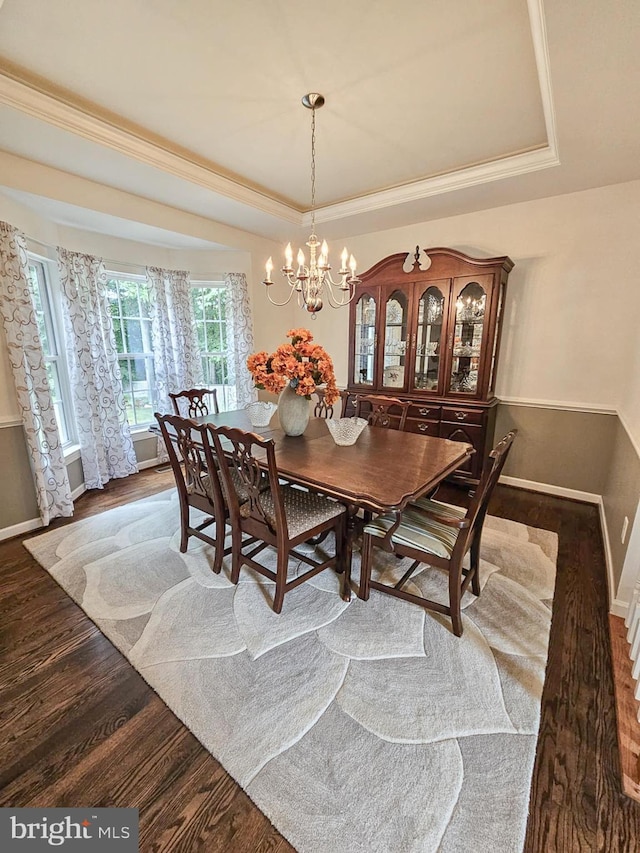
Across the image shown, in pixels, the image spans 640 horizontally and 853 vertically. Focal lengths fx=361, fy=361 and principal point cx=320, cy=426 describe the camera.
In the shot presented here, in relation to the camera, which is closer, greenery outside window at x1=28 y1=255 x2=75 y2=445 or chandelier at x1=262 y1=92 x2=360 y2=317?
chandelier at x1=262 y1=92 x2=360 y2=317

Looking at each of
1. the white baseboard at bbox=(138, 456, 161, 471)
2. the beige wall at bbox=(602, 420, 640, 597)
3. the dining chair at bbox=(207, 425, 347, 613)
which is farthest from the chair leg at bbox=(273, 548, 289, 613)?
the white baseboard at bbox=(138, 456, 161, 471)

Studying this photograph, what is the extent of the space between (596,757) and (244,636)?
1464 millimetres

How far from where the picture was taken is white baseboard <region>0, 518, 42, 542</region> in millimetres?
2686

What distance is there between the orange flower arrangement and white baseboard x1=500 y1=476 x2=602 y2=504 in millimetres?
2462

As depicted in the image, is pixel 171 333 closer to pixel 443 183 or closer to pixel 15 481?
pixel 15 481

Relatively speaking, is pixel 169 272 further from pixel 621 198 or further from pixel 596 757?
pixel 596 757

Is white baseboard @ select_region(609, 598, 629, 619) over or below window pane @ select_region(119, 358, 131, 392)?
below

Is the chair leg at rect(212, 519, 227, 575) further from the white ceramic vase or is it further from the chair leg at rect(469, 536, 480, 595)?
the chair leg at rect(469, 536, 480, 595)

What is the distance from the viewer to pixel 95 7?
1.52 metres

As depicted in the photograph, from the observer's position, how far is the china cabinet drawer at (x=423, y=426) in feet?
11.6

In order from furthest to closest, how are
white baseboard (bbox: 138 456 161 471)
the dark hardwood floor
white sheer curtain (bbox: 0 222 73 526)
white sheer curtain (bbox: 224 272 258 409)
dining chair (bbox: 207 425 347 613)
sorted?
1. white sheer curtain (bbox: 224 272 258 409)
2. white baseboard (bbox: 138 456 161 471)
3. white sheer curtain (bbox: 0 222 73 526)
4. dining chair (bbox: 207 425 347 613)
5. the dark hardwood floor

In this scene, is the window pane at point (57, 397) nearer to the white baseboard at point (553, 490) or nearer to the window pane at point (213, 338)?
the window pane at point (213, 338)

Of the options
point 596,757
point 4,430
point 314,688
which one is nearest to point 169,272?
point 4,430

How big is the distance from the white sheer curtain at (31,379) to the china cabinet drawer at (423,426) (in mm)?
3093
